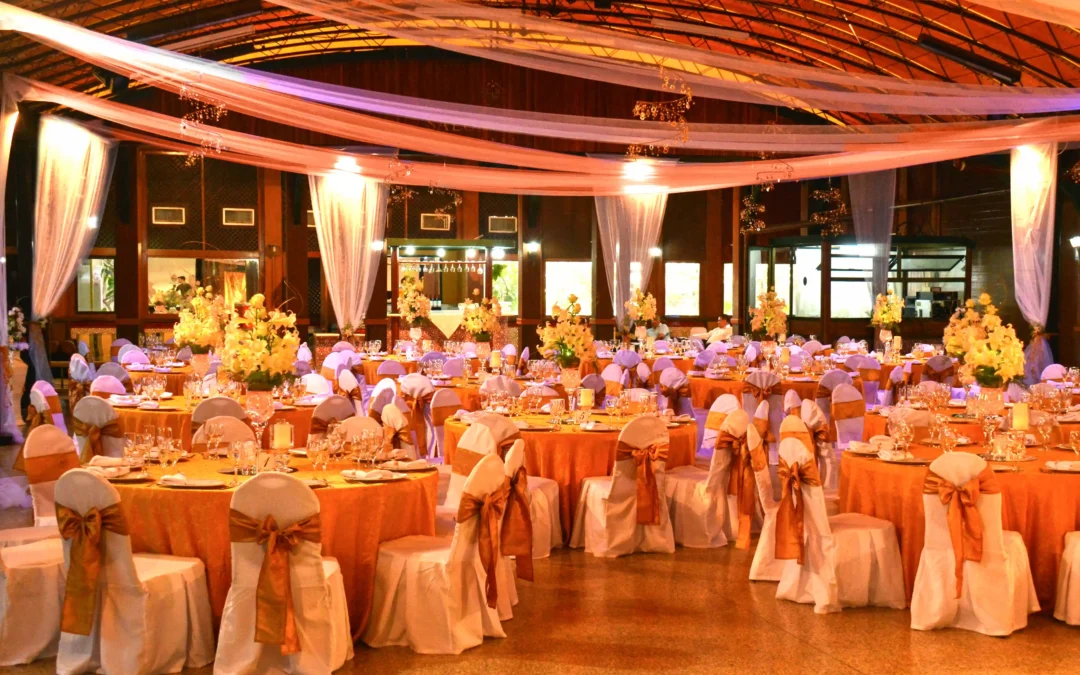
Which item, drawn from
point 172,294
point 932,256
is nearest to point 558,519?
point 172,294

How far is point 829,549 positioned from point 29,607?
3.87m

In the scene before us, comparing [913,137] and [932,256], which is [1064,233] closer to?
[932,256]

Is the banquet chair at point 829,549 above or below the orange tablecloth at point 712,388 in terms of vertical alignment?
below

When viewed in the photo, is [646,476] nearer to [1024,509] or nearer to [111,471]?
[1024,509]

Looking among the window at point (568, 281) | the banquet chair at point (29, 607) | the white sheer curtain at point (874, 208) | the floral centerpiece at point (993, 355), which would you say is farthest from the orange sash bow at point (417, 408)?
the window at point (568, 281)

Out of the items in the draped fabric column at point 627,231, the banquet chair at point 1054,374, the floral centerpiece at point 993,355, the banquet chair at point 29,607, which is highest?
the draped fabric column at point 627,231

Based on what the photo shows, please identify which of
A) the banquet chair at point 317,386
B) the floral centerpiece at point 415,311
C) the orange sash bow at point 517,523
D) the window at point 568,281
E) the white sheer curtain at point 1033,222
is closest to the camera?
the orange sash bow at point 517,523

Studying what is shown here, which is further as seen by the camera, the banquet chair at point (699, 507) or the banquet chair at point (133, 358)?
the banquet chair at point (133, 358)

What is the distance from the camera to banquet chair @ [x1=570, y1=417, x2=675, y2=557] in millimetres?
6684

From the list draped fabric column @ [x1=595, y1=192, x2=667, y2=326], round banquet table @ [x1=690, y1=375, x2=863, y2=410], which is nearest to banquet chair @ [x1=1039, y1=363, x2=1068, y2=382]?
round banquet table @ [x1=690, y1=375, x2=863, y2=410]

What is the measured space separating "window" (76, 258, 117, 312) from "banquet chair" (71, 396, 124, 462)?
40.2 ft

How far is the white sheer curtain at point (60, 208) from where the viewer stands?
37.3ft

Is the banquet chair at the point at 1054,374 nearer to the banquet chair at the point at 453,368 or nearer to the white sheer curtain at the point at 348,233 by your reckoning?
the banquet chair at the point at 453,368

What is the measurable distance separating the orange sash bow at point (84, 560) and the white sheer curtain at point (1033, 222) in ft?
33.0
